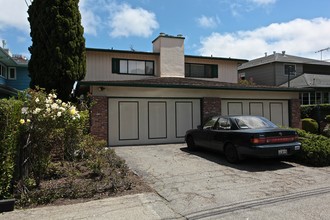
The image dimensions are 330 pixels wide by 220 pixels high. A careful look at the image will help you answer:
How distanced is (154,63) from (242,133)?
12.4 m

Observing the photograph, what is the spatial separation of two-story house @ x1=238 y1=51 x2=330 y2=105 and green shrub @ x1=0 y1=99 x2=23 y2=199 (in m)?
25.1

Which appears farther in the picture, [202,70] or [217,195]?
[202,70]

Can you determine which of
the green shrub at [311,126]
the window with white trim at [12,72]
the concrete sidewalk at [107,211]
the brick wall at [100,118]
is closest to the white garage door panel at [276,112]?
the green shrub at [311,126]

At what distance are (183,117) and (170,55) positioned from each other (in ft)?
22.7

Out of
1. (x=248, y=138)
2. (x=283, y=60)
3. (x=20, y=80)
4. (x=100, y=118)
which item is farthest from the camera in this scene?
(x=283, y=60)

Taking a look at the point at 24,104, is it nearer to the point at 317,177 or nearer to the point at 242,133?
the point at 242,133

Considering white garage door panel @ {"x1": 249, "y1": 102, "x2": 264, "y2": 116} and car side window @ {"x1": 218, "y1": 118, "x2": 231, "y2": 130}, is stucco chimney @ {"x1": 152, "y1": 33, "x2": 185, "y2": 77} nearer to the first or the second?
white garage door panel @ {"x1": 249, "y1": 102, "x2": 264, "y2": 116}

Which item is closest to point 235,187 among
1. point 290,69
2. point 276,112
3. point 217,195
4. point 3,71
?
point 217,195

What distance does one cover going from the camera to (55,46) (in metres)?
13.0

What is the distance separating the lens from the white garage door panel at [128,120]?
12789 millimetres

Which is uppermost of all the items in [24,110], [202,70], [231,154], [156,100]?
[202,70]

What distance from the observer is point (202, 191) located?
5.93 metres

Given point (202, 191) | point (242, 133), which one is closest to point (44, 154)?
point (202, 191)

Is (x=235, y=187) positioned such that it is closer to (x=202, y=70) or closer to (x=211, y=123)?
(x=211, y=123)
